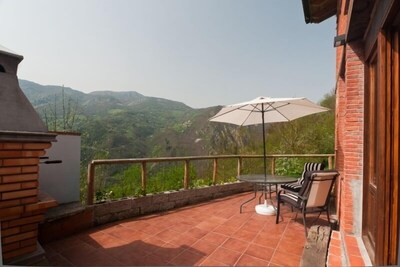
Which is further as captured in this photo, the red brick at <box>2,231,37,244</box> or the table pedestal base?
the table pedestal base

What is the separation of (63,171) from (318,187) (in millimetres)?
4066

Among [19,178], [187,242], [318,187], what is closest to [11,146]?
[19,178]

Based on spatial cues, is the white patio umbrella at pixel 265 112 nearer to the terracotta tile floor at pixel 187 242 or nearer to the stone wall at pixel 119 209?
the terracotta tile floor at pixel 187 242

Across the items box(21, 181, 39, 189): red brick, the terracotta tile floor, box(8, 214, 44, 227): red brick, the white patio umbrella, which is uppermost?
the white patio umbrella

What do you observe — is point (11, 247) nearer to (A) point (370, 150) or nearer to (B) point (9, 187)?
(B) point (9, 187)

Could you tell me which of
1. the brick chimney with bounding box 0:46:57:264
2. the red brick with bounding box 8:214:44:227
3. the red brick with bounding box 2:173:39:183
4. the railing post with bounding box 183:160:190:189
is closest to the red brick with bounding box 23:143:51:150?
the brick chimney with bounding box 0:46:57:264

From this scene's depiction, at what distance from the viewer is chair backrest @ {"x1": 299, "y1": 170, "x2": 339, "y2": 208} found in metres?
3.54

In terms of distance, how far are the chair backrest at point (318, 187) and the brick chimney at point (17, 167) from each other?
3.48m

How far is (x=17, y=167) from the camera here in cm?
229

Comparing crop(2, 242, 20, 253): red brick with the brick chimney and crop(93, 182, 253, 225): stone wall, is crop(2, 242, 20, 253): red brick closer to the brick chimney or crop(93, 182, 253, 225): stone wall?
the brick chimney

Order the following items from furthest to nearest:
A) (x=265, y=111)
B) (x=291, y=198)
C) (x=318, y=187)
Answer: (x=265, y=111), (x=291, y=198), (x=318, y=187)

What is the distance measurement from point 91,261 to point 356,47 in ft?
13.4

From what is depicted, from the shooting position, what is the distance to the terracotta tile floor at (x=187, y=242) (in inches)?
107

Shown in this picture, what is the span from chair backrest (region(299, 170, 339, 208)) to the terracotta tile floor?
0.52m
